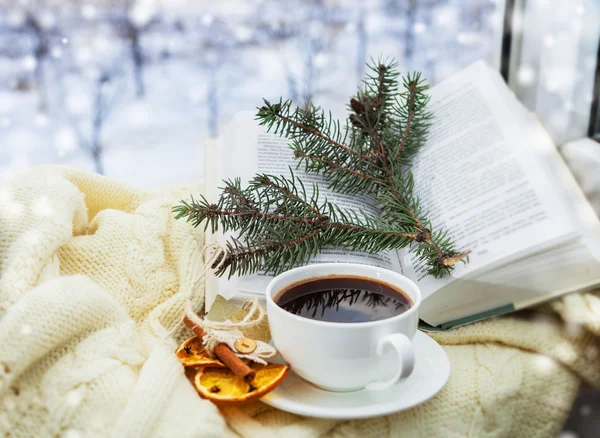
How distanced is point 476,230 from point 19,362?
0.42 m

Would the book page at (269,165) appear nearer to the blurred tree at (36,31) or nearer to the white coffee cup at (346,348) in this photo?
the white coffee cup at (346,348)

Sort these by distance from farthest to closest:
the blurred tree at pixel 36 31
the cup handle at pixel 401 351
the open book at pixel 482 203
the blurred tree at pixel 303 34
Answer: the blurred tree at pixel 303 34 → the blurred tree at pixel 36 31 → the open book at pixel 482 203 → the cup handle at pixel 401 351

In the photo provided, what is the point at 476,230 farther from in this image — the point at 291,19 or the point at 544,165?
the point at 291,19

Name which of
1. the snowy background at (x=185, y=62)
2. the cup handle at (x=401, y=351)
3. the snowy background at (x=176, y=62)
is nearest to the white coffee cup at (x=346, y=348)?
the cup handle at (x=401, y=351)

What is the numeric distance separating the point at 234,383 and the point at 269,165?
0.90 feet

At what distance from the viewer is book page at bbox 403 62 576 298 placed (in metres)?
0.51

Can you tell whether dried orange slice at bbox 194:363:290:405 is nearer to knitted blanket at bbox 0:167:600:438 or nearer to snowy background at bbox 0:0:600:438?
knitted blanket at bbox 0:167:600:438

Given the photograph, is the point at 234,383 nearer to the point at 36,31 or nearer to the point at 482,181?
the point at 482,181

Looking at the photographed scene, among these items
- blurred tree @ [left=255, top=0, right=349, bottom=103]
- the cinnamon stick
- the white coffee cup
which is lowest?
the cinnamon stick

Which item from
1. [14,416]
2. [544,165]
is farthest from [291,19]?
[14,416]

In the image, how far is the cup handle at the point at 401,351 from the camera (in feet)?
1.24

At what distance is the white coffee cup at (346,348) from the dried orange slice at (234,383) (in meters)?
0.02

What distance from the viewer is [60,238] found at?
520 millimetres

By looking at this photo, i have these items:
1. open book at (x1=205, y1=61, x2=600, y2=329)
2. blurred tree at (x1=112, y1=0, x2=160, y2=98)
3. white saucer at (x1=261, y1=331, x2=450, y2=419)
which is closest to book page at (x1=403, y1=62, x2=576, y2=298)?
open book at (x1=205, y1=61, x2=600, y2=329)
